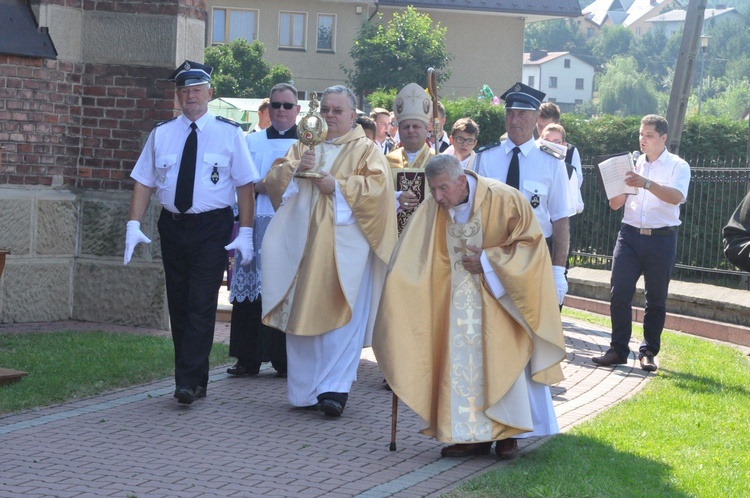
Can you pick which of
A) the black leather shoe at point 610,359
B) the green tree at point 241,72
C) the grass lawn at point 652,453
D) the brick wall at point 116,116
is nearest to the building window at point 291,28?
the green tree at point 241,72

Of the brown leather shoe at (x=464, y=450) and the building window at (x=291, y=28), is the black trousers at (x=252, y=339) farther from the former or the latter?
the building window at (x=291, y=28)

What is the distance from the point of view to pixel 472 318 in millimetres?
6559

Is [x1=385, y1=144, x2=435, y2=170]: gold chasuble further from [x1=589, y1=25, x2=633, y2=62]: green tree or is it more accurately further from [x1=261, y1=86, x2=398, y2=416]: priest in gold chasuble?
[x1=589, y1=25, x2=633, y2=62]: green tree

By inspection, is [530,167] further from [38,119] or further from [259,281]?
[38,119]

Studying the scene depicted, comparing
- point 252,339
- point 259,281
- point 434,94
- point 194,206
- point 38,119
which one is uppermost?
point 434,94

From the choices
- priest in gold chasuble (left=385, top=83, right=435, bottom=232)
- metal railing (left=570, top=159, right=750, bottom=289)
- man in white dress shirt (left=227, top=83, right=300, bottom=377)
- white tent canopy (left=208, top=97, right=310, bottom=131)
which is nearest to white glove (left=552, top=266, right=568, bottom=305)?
priest in gold chasuble (left=385, top=83, right=435, bottom=232)

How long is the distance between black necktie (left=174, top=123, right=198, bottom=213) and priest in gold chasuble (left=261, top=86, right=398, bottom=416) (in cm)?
58

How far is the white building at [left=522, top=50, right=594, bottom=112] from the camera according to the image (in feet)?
511

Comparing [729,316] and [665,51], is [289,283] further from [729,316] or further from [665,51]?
[665,51]

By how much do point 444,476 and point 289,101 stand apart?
3.56 meters

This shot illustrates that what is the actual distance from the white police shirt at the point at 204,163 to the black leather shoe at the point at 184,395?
3.80ft

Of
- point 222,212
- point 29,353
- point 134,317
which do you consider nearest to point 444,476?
point 222,212

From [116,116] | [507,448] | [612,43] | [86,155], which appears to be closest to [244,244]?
[507,448]

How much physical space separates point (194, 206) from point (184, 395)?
123cm
